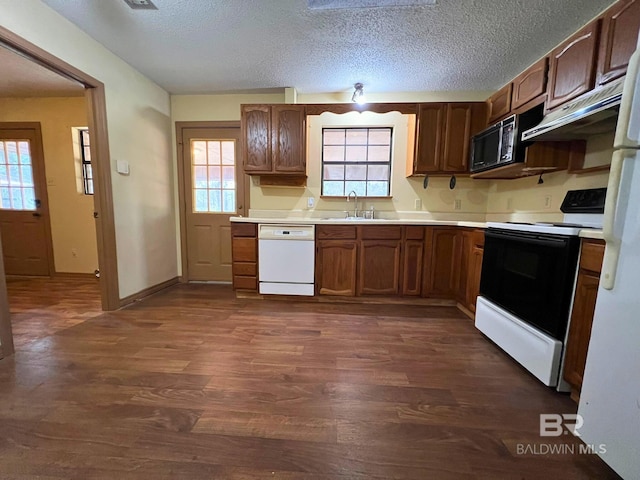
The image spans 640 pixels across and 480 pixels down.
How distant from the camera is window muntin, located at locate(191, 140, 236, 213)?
11.4ft

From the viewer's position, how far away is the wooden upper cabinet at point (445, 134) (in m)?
2.85

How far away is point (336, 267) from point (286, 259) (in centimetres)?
57

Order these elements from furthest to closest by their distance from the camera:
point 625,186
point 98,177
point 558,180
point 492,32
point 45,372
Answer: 1. point 98,177
2. point 558,180
3. point 492,32
4. point 45,372
5. point 625,186

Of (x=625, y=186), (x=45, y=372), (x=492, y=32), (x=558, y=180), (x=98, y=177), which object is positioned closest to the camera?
(x=625, y=186)

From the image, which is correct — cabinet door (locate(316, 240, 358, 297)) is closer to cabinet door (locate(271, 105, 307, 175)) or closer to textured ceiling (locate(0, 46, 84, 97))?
cabinet door (locate(271, 105, 307, 175))

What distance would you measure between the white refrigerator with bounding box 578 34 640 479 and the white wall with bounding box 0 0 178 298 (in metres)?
3.35

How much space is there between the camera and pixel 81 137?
351cm

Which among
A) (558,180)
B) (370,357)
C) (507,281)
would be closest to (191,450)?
(370,357)

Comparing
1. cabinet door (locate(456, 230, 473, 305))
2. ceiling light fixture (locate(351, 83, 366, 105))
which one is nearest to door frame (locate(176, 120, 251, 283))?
ceiling light fixture (locate(351, 83, 366, 105))

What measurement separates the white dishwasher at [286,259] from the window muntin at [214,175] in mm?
962

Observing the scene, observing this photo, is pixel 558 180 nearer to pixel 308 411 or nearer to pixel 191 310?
pixel 308 411

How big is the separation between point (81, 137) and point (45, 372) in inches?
129

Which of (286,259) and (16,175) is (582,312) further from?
(16,175)

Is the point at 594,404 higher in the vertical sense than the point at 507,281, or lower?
lower
